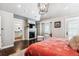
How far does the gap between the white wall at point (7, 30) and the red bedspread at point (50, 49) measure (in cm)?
Answer: 34

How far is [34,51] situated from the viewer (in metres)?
1.74

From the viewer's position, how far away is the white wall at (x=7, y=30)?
1721 millimetres

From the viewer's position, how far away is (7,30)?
1.77 meters

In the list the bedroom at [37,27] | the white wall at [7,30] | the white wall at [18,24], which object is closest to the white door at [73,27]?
the bedroom at [37,27]

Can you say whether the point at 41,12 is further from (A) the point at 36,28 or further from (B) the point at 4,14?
(B) the point at 4,14

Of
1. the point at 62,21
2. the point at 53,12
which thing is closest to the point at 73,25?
the point at 62,21

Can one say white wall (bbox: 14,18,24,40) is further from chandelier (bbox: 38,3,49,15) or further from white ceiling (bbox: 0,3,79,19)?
chandelier (bbox: 38,3,49,15)

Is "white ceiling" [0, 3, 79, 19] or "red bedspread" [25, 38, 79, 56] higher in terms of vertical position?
"white ceiling" [0, 3, 79, 19]

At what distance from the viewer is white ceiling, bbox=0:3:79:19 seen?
1777mm

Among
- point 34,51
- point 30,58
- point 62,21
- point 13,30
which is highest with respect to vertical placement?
point 62,21

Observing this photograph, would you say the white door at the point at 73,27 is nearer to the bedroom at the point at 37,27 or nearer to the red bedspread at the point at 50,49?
the bedroom at the point at 37,27

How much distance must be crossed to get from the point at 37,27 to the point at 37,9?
1.06ft

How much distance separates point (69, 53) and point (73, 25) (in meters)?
0.48

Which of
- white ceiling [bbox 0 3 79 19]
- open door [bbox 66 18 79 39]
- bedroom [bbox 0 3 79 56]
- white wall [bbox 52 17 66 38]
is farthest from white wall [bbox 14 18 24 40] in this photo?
open door [bbox 66 18 79 39]
